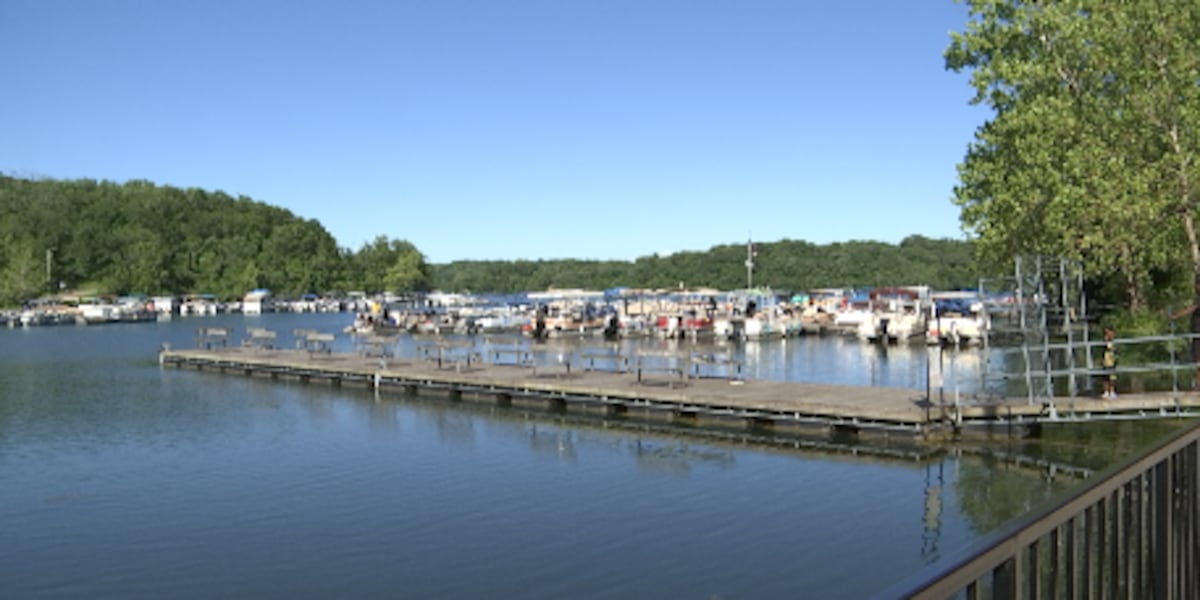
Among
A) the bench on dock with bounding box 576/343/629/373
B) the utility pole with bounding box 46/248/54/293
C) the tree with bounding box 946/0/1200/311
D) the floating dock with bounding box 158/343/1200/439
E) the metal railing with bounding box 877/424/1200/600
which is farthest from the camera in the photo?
the utility pole with bounding box 46/248/54/293

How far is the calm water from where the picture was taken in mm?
13289

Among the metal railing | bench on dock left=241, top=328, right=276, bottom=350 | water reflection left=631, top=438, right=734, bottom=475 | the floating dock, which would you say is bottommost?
water reflection left=631, top=438, right=734, bottom=475

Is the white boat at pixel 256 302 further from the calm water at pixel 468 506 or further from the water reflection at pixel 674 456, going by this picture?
the water reflection at pixel 674 456

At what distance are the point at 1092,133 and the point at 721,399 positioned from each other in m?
15.6

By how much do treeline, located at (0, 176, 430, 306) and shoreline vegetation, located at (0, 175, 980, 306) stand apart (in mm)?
197

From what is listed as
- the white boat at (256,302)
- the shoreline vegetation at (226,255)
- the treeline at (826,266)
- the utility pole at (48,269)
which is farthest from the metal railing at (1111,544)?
the treeline at (826,266)

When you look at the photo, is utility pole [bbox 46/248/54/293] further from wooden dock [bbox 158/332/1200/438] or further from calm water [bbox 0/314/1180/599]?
calm water [bbox 0/314/1180/599]

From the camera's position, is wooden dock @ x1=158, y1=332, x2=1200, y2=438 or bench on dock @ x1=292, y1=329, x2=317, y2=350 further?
bench on dock @ x1=292, y1=329, x2=317, y2=350

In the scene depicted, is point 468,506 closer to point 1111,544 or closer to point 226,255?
point 1111,544

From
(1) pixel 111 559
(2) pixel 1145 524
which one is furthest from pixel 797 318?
(2) pixel 1145 524

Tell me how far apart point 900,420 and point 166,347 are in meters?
39.9

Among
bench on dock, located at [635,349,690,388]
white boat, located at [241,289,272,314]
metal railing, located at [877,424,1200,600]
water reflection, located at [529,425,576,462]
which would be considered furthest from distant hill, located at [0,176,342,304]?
metal railing, located at [877,424,1200,600]

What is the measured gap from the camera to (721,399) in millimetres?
25047

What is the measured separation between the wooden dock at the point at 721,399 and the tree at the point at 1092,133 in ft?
30.0
